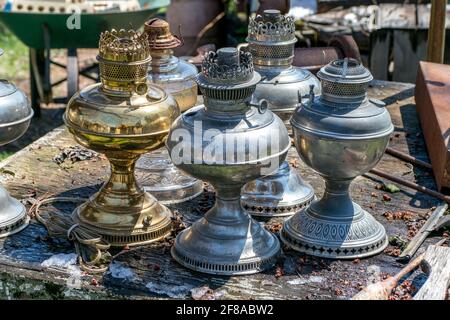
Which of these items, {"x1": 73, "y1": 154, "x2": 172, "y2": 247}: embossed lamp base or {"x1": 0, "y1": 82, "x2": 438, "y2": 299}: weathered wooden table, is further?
{"x1": 73, "y1": 154, "x2": 172, "y2": 247}: embossed lamp base

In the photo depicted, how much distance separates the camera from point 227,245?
3.58 m

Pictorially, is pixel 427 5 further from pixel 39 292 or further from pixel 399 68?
pixel 39 292

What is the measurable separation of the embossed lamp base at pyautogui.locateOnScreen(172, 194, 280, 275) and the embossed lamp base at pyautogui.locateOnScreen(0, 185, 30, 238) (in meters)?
0.82

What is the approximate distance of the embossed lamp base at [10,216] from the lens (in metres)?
3.92

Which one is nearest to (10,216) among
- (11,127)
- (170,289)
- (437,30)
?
(11,127)

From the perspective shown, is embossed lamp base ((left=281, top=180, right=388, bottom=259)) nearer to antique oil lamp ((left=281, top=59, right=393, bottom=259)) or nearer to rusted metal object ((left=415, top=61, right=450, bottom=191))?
antique oil lamp ((left=281, top=59, right=393, bottom=259))

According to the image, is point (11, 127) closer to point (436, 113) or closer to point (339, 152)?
point (339, 152)

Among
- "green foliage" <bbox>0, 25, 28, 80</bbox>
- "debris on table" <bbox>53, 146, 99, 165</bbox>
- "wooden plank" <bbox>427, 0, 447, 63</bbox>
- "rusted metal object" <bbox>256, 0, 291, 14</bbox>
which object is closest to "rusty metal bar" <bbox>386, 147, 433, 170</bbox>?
"wooden plank" <bbox>427, 0, 447, 63</bbox>

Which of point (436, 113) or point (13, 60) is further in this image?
point (13, 60)

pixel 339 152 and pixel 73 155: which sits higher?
pixel 339 152

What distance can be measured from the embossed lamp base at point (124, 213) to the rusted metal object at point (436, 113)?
4.90ft

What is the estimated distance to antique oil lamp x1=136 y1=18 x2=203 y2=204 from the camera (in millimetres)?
4309

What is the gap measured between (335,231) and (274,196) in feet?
1.73

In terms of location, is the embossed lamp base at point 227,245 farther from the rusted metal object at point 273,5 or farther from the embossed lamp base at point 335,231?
the rusted metal object at point 273,5
